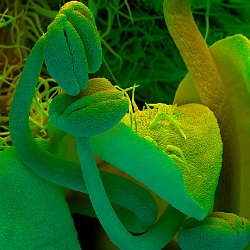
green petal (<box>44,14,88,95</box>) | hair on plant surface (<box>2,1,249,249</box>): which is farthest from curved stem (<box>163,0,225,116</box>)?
green petal (<box>44,14,88,95</box>)

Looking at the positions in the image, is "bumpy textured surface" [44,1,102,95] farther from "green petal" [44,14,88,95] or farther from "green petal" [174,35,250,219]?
"green petal" [174,35,250,219]

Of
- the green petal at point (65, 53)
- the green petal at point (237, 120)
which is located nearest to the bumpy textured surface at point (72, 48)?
the green petal at point (65, 53)

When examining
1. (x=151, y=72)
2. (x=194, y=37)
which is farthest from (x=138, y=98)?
(x=194, y=37)

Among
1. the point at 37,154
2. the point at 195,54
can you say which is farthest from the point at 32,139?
the point at 195,54

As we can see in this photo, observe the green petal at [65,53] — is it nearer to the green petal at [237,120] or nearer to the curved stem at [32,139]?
the curved stem at [32,139]

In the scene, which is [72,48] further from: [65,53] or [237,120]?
[237,120]
